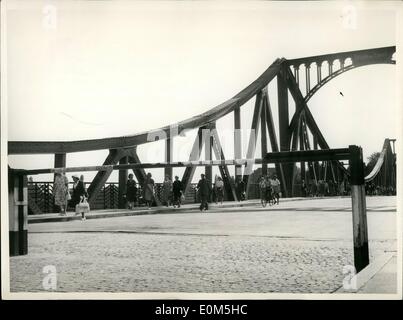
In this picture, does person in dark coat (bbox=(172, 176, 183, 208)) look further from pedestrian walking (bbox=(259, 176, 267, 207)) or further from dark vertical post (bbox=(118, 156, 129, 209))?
pedestrian walking (bbox=(259, 176, 267, 207))

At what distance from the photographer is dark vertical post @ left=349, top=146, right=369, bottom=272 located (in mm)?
3832

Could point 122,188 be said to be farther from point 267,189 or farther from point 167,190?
point 267,189

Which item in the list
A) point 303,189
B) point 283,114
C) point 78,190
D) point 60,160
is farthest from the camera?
point 283,114

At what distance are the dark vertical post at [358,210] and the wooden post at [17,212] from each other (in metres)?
3.05

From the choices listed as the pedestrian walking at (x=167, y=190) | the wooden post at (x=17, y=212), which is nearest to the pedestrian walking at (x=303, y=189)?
the pedestrian walking at (x=167, y=190)

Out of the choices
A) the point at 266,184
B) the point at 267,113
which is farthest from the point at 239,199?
the point at 267,113

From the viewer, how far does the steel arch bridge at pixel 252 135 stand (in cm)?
1100

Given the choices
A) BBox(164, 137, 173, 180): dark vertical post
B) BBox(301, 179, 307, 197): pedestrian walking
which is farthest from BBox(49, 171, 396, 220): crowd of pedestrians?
BBox(301, 179, 307, 197): pedestrian walking

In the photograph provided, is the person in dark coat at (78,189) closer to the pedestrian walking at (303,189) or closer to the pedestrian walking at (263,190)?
the pedestrian walking at (263,190)

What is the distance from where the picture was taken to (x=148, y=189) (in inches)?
486

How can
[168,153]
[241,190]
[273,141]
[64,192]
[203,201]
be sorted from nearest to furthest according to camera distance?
[64,192] → [203,201] → [168,153] → [241,190] → [273,141]

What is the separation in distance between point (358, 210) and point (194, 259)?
5.01ft

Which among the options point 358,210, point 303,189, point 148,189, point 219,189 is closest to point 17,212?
point 358,210

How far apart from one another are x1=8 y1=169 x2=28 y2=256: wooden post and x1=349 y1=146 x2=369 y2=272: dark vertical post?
10.00ft
